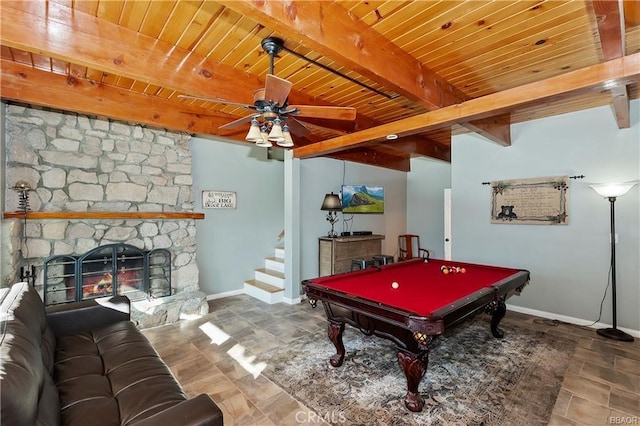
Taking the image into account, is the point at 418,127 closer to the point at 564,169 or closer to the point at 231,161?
the point at 564,169

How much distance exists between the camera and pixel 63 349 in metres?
2.08

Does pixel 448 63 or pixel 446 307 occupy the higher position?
pixel 448 63

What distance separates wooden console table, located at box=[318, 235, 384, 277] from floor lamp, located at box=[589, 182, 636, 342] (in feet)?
10.6

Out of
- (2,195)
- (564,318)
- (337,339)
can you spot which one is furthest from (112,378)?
(564,318)

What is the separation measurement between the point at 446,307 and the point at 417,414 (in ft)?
2.69

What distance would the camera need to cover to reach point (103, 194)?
3.65 meters

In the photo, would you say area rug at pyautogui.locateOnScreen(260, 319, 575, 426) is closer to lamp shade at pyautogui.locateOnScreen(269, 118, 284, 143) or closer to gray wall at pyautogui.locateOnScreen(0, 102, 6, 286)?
lamp shade at pyautogui.locateOnScreen(269, 118, 284, 143)

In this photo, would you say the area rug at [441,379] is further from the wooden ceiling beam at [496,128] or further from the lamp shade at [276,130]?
the wooden ceiling beam at [496,128]

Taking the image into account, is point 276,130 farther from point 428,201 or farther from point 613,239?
point 428,201

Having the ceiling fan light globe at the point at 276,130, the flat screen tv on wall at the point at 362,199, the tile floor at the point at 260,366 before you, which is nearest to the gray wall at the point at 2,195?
the tile floor at the point at 260,366

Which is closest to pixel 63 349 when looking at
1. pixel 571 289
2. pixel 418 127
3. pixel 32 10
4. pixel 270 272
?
pixel 32 10

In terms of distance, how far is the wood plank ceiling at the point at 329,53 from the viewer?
1858 mm

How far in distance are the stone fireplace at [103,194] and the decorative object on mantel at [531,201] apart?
457 cm

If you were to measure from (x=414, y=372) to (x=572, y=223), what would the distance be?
332cm
